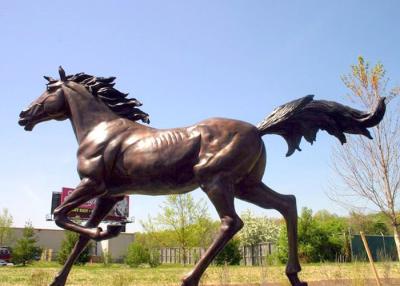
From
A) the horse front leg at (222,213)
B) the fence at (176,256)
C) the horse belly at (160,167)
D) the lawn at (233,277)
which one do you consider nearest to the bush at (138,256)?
the fence at (176,256)

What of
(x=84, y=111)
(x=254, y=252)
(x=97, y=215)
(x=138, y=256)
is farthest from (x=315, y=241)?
(x=84, y=111)

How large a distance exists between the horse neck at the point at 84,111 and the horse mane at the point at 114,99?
0.06m

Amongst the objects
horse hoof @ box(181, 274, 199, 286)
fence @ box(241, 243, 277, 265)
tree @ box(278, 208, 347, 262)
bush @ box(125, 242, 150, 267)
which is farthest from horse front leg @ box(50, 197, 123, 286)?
fence @ box(241, 243, 277, 265)

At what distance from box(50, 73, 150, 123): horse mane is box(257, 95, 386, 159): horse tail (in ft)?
4.31

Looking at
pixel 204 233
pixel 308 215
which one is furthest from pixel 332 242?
pixel 204 233

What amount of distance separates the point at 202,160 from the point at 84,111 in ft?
4.79

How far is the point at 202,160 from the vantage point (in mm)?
3438

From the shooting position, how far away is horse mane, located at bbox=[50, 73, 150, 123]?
166 inches

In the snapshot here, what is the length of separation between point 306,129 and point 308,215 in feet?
74.8

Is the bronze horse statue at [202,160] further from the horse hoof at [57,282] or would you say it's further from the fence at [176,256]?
the fence at [176,256]

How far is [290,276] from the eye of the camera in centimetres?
358

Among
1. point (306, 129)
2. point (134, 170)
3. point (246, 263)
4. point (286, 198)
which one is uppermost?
point (306, 129)

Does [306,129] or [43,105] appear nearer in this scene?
[306,129]

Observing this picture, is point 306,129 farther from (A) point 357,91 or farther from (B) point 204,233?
(B) point 204,233
